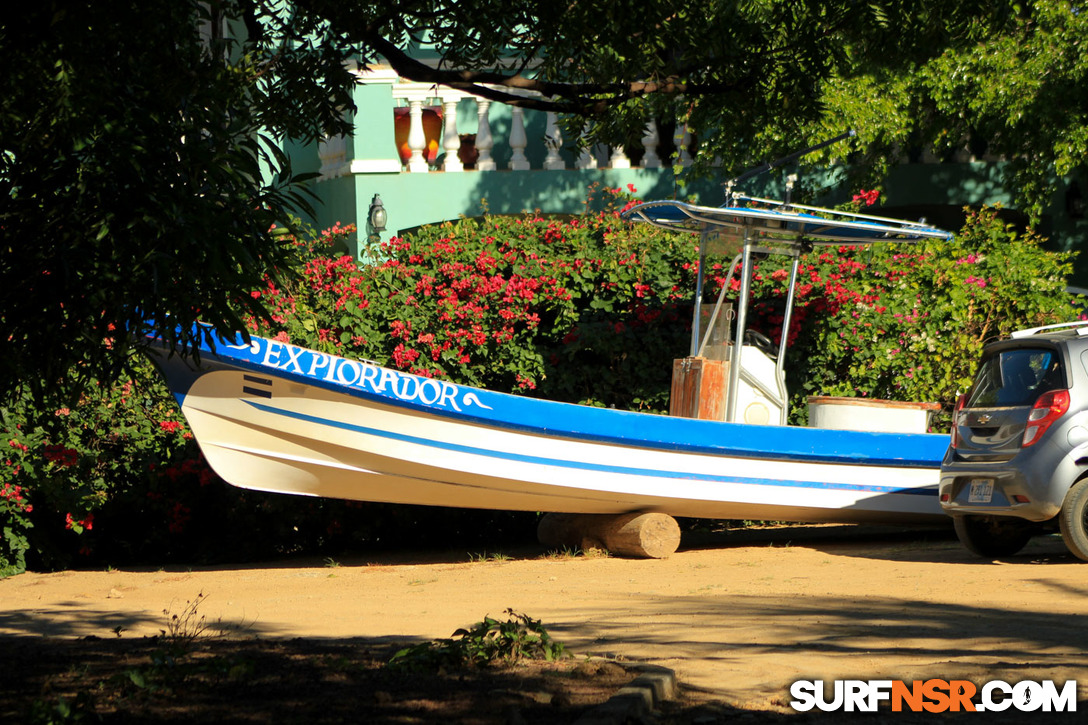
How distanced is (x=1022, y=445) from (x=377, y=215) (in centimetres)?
796

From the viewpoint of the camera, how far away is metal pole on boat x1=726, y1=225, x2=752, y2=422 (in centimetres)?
1032

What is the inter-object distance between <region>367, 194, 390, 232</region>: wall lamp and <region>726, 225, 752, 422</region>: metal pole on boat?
5162 millimetres

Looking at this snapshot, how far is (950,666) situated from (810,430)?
502 cm

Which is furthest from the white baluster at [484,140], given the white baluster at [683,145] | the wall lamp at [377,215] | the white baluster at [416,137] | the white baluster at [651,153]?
the white baluster at [683,145]

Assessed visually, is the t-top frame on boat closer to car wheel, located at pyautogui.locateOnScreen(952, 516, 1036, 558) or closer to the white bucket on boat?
the white bucket on boat

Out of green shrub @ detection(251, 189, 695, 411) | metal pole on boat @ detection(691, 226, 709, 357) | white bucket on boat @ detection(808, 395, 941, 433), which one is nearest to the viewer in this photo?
white bucket on boat @ detection(808, 395, 941, 433)

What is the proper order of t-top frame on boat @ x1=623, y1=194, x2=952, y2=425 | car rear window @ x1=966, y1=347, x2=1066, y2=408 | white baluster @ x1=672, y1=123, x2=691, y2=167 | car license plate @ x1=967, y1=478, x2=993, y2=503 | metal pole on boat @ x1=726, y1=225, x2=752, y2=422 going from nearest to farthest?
1. car rear window @ x1=966, y1=347, x2=1066, y2=408
2. car license plate @ x1=967, y1=478, x2=993, y2=503
3. t-top frame on boat @ x1=623, y1=194, x2=952, y2=425
4. metal pole on boat @ x1=726, y1=225, x2=752, y2=422
5. white baluster @ x1=672, y1=123, x2=691, y2=167

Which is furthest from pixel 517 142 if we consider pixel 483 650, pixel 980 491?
pixel 483 650

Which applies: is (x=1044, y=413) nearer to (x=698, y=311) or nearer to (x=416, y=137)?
(x=698, y=311)

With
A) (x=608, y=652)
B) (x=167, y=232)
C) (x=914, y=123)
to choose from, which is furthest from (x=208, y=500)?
(x=914, y=123)

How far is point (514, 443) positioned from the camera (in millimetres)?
9555

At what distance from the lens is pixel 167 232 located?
4125 mm

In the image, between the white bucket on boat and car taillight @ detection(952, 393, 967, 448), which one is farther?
the white bucket on boat

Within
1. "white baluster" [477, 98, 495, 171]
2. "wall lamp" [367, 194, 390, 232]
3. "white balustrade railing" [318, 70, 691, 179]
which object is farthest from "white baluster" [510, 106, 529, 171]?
"wall lamp" [367, 194, 390, 232]
